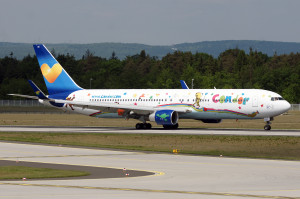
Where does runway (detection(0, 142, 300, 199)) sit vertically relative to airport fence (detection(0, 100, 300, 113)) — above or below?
below

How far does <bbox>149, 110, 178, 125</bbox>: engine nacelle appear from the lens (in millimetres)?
57906

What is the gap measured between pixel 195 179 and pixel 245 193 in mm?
3891

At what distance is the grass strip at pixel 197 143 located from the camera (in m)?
33.9

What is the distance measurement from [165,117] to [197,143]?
671 inches

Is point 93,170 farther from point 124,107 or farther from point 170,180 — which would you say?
point 124,107

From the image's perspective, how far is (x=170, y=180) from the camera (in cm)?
2159

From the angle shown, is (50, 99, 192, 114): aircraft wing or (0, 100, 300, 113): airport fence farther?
(0, 100, 300, 113): airport fence

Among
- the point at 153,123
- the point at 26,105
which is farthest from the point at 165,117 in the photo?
the point at 26,105

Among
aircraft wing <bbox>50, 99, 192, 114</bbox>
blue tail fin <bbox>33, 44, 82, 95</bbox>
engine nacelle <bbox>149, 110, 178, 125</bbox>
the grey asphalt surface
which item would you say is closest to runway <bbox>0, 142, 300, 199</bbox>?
the grey asphalt surface

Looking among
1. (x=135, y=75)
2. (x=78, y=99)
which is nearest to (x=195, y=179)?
(x=78, y=99)

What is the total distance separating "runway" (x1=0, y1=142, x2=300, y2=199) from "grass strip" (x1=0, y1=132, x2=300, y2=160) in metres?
3.61

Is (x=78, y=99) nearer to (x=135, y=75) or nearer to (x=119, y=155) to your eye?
(x=119, y=155)

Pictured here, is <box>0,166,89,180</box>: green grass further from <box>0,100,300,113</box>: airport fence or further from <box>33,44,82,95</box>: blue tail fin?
<box>0,100,300,113</box>: airport fence

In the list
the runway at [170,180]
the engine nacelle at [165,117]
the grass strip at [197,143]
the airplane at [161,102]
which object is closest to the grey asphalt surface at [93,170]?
the runway at [170,180]
